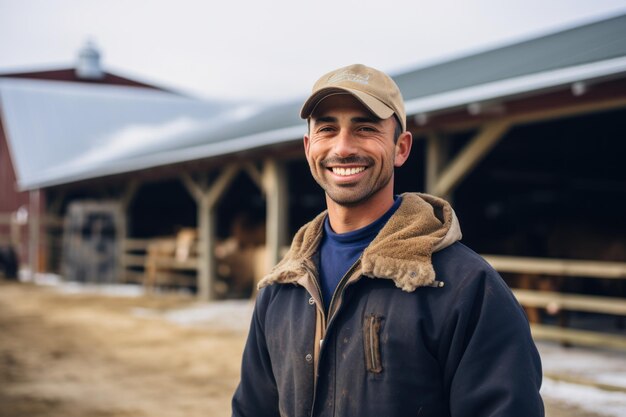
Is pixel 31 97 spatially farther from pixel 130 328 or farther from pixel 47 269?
pixel 130 328

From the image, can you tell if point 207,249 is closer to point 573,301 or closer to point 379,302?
point 573,301

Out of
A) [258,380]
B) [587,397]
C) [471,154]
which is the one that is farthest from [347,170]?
[471,154]

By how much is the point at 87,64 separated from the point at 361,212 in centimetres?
3239

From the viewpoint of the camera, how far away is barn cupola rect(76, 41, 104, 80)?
31.6 meters

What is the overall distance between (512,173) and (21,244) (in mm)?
15832

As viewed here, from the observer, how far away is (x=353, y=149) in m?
1.73

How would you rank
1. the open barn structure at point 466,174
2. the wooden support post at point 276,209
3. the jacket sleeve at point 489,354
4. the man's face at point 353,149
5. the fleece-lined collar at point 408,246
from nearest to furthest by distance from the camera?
1. the jacket sleeve at point 489,354
2. the fleece-lined collar at point 408,246
3. the man's face at point 353,149
4. the open barn structure at point 466,174
5. the wooden support post at point 276,209

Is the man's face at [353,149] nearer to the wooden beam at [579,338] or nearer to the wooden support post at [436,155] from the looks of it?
the wooden beam at [579,338]

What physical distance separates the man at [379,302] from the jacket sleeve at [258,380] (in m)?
0.03

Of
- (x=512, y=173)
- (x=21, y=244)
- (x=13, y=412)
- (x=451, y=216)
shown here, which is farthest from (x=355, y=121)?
(x=21, y=244)

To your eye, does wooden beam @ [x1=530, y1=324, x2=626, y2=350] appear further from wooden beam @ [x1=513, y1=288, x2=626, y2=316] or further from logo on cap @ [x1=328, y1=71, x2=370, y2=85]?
logo on cap @ [x1=328, y1=71, x2=370, y2=85]

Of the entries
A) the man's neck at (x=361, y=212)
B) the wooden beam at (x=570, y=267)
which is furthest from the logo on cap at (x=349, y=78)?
the wooden beam at (x=570, y=267)

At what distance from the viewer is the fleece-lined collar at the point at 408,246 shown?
5.32 feet

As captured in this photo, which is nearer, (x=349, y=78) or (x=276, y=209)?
(x=349, y=78)
